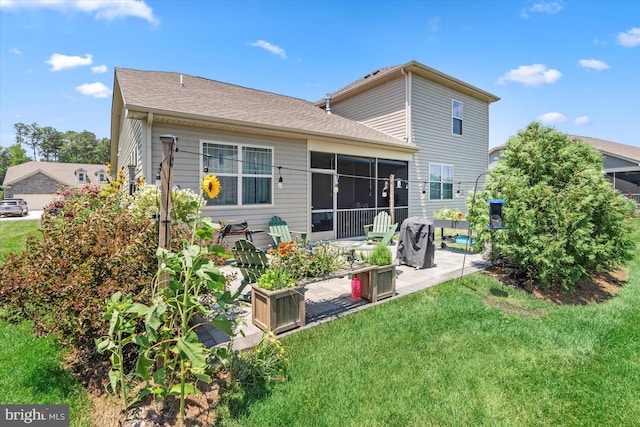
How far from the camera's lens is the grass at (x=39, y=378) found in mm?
2312

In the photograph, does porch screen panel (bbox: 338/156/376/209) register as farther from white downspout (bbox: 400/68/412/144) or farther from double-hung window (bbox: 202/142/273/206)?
double-hung window (bbox: 202/142/273/206)

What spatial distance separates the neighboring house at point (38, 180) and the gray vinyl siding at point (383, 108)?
3032cm

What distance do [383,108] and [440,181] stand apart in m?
4.07

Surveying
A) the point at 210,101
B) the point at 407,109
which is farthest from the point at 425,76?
the point at 210,101

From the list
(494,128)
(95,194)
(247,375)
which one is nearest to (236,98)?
(95,194)

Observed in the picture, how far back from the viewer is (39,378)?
2.59 meters

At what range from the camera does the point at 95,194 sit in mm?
4004

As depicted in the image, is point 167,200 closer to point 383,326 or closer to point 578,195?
point 383,326

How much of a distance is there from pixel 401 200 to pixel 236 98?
24.1 ft

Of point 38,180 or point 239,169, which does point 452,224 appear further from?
point 38,180

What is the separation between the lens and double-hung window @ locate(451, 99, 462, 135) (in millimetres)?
13562

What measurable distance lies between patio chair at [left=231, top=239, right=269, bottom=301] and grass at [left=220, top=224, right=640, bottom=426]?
101 centimetres

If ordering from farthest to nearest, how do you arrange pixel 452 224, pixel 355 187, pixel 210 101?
1. pixel 355 187
2. pixel 210 101
3. pixel 452 224

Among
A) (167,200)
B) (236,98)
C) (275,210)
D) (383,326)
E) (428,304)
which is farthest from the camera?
(236,98)
